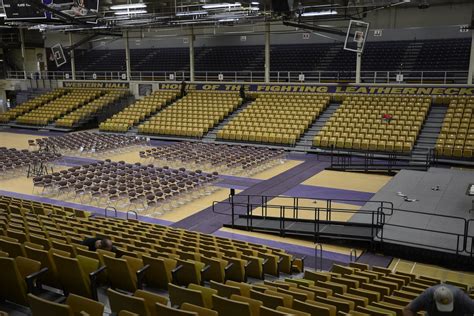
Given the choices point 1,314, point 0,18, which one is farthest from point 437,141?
point 0,18

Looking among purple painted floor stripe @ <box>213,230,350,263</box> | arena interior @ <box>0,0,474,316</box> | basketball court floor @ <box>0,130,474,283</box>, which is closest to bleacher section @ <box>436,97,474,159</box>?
arena interior @ <box>0,0,474,316</box>

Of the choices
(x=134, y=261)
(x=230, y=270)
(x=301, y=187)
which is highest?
(x=134, y=261)

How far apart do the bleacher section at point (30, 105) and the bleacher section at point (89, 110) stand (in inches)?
182

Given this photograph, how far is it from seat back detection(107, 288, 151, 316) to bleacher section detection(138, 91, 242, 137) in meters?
19.7

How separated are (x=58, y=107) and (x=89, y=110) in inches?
121

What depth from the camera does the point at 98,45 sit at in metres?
40.9

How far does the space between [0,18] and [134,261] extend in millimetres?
18707

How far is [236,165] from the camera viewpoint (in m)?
17.6

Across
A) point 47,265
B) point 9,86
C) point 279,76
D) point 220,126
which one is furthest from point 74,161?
point 9,86

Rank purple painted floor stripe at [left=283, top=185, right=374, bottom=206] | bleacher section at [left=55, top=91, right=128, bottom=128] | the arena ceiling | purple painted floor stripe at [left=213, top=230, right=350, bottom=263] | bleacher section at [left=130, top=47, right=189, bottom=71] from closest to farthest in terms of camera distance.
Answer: purple painted floor stripe at [left=213, top=230, right=350, bottom=263]
purple painted floor stripe at [left=283, top=185, right=374, bottom=206]
the arena ceiling
bleacher section at [left=55, top=91, right=128, bottom=128]
bleacher section at [left=130, top=47, right=189, bottom=71]

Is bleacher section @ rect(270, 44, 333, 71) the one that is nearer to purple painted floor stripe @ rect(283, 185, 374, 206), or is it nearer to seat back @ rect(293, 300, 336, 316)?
purple painted floor stripe @ rect(283, 185, 374, 206)

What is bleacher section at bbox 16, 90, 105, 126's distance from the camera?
1180 inches

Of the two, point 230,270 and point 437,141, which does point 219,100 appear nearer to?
point 437,141

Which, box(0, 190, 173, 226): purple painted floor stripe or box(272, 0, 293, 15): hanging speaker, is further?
box(272, 0, 293, 15): hanging speaker
